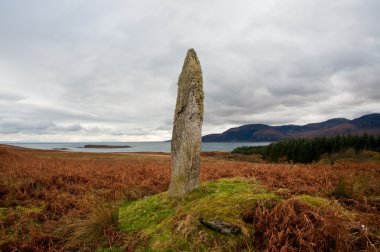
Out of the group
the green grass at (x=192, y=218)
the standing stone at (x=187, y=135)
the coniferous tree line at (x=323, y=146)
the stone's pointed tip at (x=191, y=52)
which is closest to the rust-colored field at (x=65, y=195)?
the green grass at (x=192, y=218)

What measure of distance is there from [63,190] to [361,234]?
9697 mm

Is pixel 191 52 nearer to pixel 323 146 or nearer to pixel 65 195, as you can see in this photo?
pixel 65 195

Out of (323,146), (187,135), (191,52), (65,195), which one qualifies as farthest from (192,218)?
(323,146)

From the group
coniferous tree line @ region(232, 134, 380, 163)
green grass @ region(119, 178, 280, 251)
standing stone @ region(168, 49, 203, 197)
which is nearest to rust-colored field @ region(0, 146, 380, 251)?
green grass @ region(119, 178, 280, 251)

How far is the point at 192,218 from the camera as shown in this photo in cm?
598

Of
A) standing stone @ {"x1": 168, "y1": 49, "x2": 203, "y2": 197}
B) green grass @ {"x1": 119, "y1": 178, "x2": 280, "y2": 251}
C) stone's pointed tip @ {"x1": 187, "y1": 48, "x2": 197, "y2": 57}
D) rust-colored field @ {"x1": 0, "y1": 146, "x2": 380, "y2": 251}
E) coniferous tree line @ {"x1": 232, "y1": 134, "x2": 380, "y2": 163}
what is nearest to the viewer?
green grass @ {"x1": 119, "y1": 178, "x2": 280, "y2": 251}

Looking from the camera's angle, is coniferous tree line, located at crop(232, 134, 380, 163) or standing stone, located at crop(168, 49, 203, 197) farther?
coniferous tree line, located at crop(232, 134, 380, 163)

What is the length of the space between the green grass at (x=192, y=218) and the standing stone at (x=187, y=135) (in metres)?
0.38

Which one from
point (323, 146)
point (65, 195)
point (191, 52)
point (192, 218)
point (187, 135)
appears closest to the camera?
point (192, 218)

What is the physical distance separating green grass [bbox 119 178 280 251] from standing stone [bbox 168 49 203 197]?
38 centimetres

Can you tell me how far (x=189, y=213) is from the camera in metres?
6.24

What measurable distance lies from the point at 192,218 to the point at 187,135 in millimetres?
2785

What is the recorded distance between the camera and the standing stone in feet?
26.8

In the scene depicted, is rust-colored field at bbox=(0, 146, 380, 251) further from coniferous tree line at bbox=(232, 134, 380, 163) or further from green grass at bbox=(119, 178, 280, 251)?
coniferous tree line at bbox=(232, 134, 380, 163)
